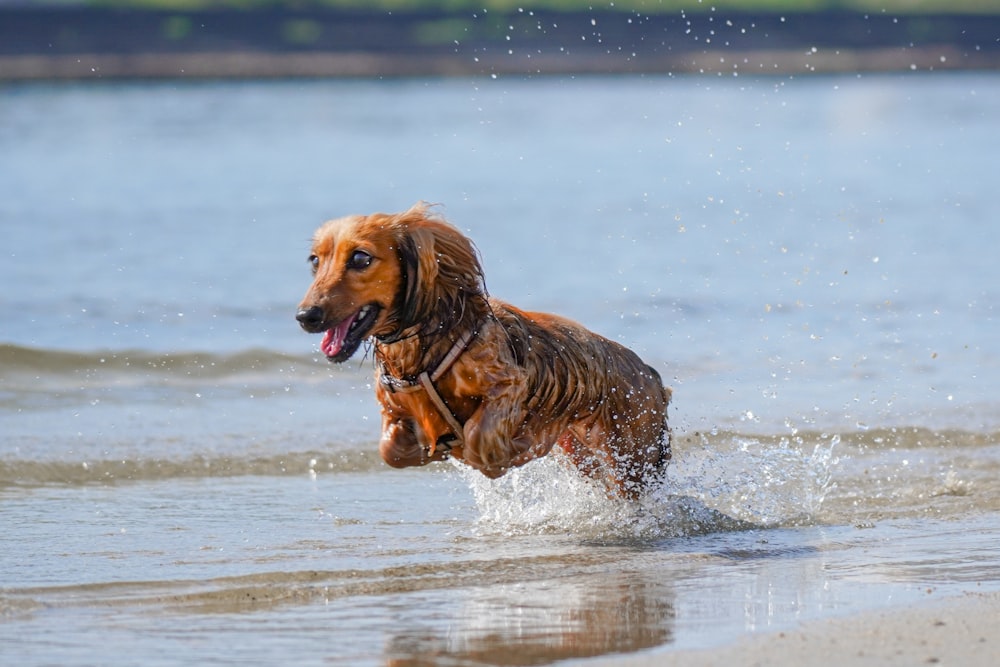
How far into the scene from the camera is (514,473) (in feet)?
23.3

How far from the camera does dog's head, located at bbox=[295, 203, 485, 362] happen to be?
5.61 metres

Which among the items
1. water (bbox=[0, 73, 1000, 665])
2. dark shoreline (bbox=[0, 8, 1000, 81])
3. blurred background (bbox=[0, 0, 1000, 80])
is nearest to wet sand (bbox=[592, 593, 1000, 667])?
water (bbox=[0, 73, 1000, 665])

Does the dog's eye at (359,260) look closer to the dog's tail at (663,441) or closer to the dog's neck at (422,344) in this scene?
the dog's neck at (422,344)

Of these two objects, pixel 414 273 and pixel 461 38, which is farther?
pixel 461 38

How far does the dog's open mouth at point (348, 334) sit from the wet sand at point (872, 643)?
1.56 m

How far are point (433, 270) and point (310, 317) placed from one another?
1.93ft

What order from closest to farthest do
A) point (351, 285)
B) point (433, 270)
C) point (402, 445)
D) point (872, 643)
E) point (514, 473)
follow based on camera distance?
point (872, 643) → point (351, 285) → point (433, 270) → point (402, 445) → point (514, 473)


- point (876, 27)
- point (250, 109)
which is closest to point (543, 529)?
point (250, 109)

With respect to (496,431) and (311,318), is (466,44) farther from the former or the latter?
(311,318)

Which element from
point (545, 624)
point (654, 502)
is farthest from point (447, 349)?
point (654, 502)

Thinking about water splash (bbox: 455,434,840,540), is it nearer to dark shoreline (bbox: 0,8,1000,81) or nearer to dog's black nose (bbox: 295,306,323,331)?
dog's black nose (bbox: 295,306,323,331)

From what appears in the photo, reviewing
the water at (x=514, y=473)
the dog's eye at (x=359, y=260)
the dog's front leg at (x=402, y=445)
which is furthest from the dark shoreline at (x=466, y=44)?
the dog's eye at (x=359, y=260)

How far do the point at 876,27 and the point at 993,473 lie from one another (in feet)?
188

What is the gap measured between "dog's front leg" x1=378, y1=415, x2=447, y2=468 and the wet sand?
168cm
